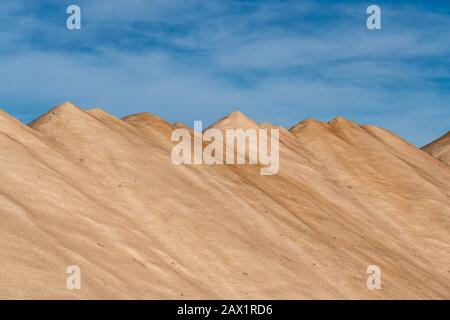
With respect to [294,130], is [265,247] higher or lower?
lower

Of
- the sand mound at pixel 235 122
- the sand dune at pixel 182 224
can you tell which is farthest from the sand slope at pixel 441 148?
the sand dune at pixel 182 224

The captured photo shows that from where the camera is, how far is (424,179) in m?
53.0

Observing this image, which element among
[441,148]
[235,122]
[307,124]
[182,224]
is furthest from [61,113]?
[441,148]

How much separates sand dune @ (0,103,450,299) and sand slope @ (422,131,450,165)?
149 ft

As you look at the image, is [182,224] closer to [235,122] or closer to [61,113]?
[61,113]

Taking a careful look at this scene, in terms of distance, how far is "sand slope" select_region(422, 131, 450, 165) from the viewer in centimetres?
9353

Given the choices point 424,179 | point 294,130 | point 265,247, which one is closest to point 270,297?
point 265,247

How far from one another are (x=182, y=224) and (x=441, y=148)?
7558cm

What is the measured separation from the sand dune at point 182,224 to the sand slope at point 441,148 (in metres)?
45.5


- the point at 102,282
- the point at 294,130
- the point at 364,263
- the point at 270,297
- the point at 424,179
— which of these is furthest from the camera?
the point at 294,130

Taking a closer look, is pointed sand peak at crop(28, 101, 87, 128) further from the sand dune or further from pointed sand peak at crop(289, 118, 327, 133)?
pointed sand peak at crop(289, 118, 327, 133)

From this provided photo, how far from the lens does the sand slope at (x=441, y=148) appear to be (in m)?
93.5

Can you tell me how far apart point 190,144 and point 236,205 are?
770 centimetres
